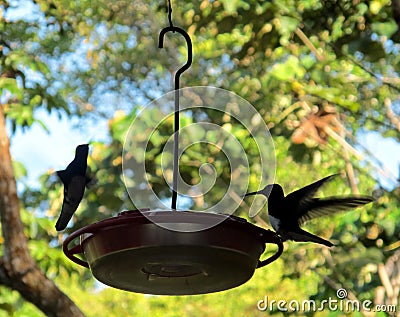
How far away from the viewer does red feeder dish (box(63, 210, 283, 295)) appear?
227cm

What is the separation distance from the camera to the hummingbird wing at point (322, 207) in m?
2.80

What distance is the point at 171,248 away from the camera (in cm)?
229

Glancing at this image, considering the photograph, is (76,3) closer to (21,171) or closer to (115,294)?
(115,294)

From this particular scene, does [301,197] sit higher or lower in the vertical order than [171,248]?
lower

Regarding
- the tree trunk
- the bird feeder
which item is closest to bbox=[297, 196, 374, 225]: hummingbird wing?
the bird feeder

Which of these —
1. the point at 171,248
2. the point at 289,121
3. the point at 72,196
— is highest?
the point at 171,248

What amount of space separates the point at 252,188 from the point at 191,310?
6.67 m

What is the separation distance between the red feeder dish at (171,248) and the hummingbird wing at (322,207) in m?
0.40

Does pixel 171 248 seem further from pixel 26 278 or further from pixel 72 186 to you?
pixel 26 278

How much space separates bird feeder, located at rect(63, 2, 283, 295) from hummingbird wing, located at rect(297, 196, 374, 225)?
394 mm

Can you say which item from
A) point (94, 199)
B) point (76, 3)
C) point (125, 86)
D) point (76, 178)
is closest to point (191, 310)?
point (125, 86)

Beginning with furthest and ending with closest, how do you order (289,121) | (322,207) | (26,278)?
1. (289,121)
2. (26,278)
3. (322,207)

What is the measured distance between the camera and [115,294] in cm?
1567

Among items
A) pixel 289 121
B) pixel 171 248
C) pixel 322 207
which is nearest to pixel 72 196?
pixel 171 248
